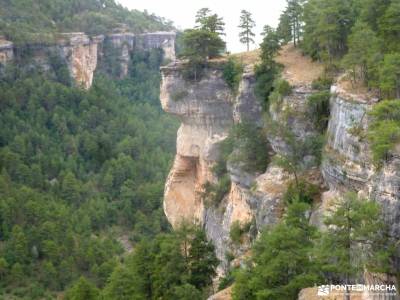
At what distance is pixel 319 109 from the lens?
3112cm

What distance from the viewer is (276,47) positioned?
36.9m

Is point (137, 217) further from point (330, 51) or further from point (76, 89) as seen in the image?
point (330, 51)

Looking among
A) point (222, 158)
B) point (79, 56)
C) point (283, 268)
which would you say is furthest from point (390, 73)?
point (79, 56)

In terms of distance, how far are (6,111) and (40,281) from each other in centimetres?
3190

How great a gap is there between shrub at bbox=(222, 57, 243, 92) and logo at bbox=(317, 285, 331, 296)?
1920cm

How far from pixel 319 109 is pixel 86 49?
70111mm

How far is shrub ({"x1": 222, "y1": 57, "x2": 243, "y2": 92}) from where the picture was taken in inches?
1568

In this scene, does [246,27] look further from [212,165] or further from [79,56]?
[79,56]

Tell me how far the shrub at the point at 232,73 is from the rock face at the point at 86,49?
52253 millimetres

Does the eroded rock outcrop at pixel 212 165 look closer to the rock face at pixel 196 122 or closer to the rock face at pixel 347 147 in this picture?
the rock face at pixel 196 122

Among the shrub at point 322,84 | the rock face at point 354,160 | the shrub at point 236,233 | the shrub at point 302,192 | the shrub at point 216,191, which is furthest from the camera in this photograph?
the shrub at point 216,191

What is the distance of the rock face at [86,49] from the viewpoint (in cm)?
9050

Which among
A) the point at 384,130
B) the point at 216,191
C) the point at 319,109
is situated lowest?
the point at 216,191

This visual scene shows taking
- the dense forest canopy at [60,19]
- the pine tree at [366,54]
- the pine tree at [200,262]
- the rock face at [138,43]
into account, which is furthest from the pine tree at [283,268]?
the rock face at [138,43]
